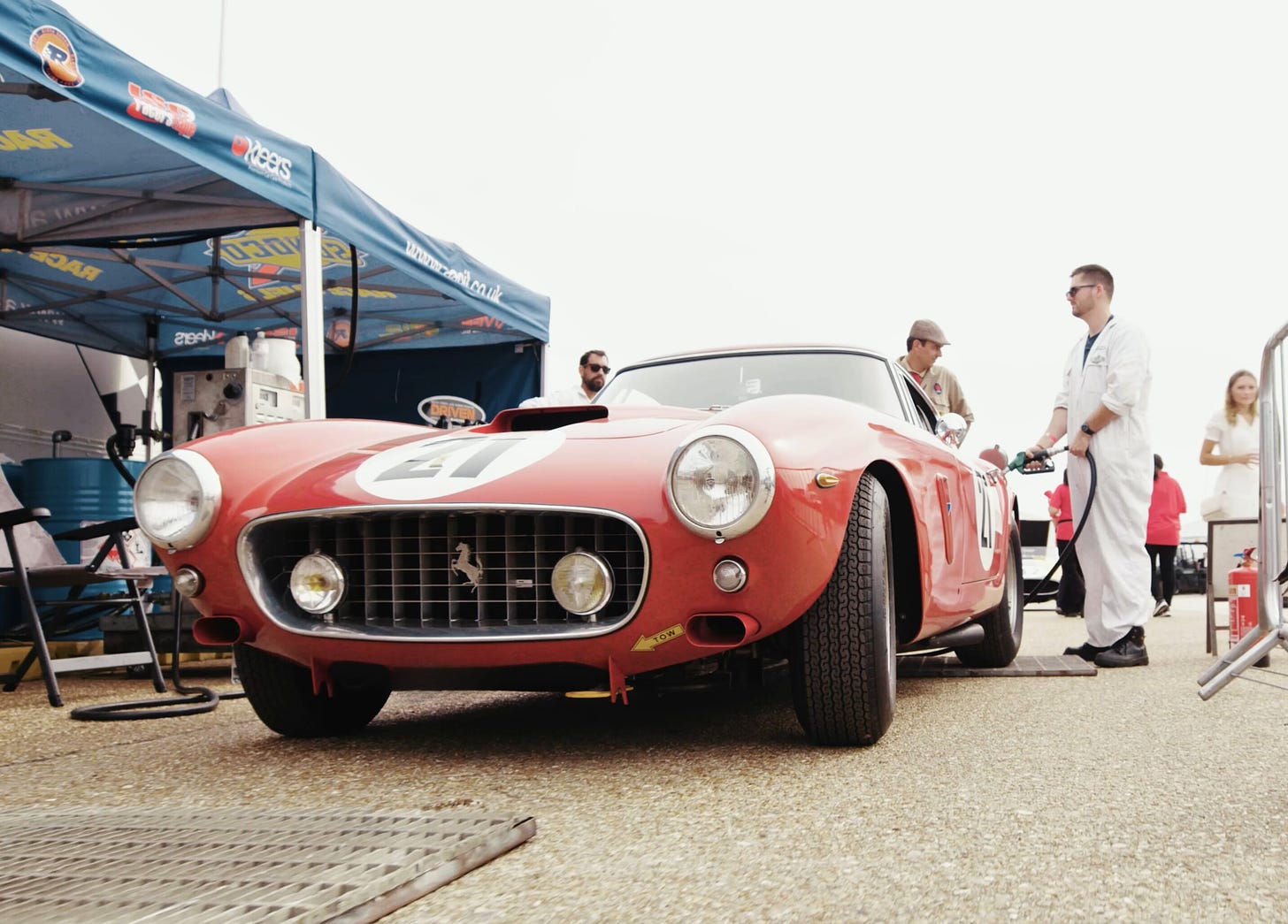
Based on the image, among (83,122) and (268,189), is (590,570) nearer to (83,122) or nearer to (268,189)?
(268,189)

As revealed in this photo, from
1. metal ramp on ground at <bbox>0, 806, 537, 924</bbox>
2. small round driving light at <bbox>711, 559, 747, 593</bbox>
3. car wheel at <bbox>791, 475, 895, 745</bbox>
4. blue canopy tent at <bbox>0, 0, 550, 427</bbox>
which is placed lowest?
metal ramp on ground at <bbox>0, 806, 537, 924</bbox>

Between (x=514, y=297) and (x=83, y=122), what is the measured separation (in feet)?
11.7

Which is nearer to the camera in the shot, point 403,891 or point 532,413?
point 403,891

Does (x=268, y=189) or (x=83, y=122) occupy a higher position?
(x=83, y=122)

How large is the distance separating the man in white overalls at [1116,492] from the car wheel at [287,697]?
3.21m

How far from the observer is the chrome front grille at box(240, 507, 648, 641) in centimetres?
238

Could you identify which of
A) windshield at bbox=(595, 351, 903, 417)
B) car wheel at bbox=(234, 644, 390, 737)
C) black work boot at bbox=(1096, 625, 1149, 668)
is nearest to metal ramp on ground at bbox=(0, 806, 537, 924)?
car wheel at bbox=(234, 644, 390, 737)

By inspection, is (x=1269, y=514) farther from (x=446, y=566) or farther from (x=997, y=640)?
(x=997, y=640)

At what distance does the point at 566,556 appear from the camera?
237 centimetres

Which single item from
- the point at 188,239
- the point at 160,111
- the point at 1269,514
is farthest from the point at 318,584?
the point at 188,239

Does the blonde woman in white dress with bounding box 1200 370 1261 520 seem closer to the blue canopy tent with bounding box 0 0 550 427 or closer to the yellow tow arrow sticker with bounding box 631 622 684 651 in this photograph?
the yellow tow arrow sticker with bounding box 631 622 684 651

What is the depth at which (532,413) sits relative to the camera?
3072 millimetres

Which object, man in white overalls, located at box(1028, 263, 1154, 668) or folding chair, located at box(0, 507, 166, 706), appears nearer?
folding chair, located at box(0, 507, 166, 706)

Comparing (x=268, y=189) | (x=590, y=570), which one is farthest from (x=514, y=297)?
(x=590, y=570)
